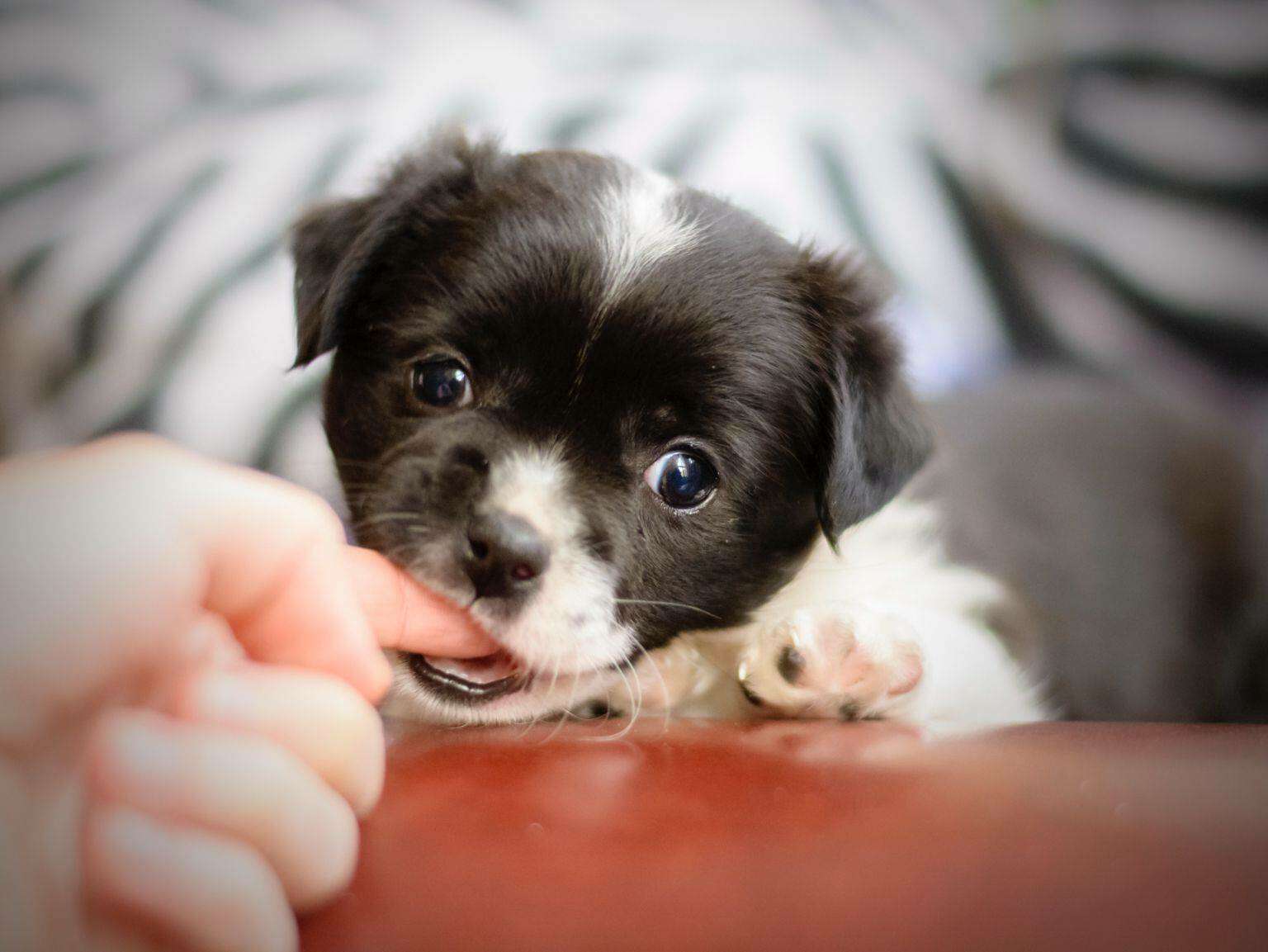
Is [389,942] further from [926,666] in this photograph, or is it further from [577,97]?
[577,97]

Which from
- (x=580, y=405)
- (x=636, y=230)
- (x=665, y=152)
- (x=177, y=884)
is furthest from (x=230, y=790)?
(x=665, y=152)

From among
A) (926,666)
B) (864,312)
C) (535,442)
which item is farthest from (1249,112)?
(535,442)

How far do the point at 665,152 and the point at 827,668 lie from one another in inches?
A: 77.6

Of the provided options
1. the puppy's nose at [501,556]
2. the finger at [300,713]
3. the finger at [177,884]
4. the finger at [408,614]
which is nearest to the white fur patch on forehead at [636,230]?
the puppy's nose at [501,556]

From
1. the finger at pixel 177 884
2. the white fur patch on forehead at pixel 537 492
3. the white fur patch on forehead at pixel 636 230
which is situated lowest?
the finger at pixel 177 884

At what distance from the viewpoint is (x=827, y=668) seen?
1.33 meters

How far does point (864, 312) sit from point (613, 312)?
0.49 metres

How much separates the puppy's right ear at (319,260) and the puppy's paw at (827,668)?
2.69ft

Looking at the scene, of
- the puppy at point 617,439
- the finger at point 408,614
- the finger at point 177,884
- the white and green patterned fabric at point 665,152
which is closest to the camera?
the finger at point 177,884

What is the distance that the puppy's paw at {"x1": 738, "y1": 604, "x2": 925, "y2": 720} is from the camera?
4.40 feet

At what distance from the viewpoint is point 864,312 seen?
167cm

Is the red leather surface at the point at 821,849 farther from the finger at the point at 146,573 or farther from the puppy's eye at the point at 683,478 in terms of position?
the puppy's eye at the point at 683,478

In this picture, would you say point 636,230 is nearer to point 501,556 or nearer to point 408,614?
point 501,556

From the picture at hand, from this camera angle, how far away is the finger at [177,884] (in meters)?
0.65
